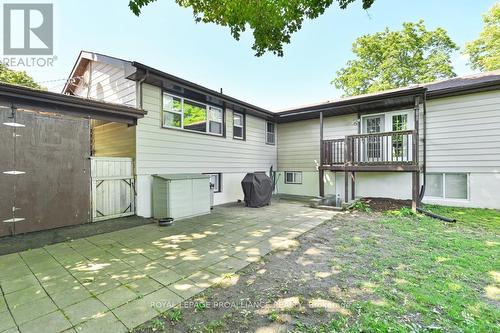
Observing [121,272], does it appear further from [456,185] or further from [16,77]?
[16,77]

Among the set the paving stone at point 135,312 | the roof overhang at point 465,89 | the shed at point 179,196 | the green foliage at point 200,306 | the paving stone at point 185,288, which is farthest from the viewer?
the roof overhang at point 465,89

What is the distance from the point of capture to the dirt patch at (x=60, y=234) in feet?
13.8

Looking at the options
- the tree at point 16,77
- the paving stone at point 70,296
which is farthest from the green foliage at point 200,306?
the tree at point 16,77

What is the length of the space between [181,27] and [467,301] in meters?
10.4

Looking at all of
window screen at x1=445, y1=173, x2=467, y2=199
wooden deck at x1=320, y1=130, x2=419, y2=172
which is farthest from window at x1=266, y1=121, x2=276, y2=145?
window screen at x1=445, y1=173, x2=467, y2=199

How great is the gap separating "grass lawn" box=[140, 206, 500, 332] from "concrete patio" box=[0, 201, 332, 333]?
365 millimetres

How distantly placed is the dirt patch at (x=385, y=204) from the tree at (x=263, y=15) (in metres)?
6.00

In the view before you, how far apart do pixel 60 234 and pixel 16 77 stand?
19383 mm

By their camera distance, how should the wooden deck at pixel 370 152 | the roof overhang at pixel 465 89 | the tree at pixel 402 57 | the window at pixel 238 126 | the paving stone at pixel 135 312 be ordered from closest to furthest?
the paving stone at pixel 135 312 → the roof overhang at pixel 465 89 → the wooden deck at pixel 370 152 → the window at pixel 238 126 → the tree at pixel 402 57

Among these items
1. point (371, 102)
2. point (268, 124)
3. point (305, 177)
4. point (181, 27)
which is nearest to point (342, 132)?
point (371, 102)

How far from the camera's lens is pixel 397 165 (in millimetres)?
7465

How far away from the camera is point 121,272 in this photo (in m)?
3.25

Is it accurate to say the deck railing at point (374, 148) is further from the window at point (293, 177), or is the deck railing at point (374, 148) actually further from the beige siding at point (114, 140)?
the beige siding at point (114, 140)

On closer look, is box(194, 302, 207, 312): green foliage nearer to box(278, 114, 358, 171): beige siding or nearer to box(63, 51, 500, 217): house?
box(63, 51, 500, 217): house
